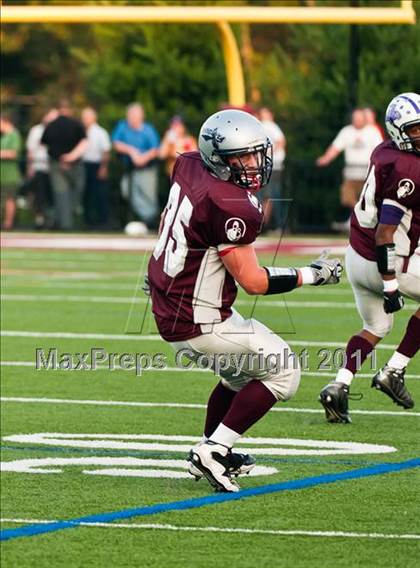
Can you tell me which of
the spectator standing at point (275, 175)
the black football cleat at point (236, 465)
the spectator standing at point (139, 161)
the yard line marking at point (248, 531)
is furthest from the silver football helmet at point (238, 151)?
the spectator standing at point (139, 161)

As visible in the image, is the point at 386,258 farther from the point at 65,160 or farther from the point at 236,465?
the point at 65,160

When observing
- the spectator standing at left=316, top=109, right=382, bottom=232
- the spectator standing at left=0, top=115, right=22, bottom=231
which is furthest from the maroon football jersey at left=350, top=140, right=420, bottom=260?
the spectator standing at left=0, top=115, right=22, bottom=231

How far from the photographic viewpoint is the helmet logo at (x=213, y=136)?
6.55 metres

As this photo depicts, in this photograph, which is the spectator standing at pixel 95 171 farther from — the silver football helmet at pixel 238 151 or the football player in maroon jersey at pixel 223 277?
the silver football helmet at pixel 238 151

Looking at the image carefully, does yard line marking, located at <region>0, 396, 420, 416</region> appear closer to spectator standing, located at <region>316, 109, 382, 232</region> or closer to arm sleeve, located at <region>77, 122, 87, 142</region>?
spectator standing, located at <region>316, 109, 382, 232</region>

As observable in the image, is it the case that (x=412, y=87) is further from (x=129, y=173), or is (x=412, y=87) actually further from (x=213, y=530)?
(x=213, y=530)

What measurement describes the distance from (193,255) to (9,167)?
16090mm

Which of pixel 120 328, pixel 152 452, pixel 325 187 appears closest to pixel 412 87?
pixel 325 187

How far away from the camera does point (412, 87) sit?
885 inches

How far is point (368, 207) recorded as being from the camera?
27.5ft

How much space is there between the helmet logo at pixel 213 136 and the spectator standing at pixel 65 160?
600 inches

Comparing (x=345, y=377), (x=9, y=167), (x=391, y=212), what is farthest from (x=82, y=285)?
(x=391, y=212)

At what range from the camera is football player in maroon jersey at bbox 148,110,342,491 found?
649 centimetres

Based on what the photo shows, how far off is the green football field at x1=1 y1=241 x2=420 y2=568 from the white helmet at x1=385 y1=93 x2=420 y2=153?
4.69 ft
